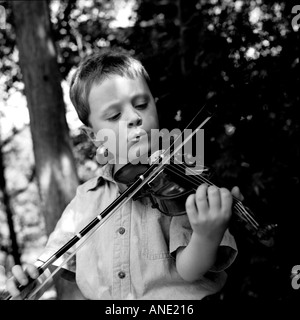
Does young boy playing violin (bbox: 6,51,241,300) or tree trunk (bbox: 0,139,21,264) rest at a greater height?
young boy playing violin (bbox: 6,51,241,300)

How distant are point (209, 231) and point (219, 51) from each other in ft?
3.50

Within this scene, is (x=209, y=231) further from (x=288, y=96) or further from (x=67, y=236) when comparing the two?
(x=288, y=96)

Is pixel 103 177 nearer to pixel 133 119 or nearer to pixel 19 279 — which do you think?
pixel 133 119

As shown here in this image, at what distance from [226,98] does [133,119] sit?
599mm

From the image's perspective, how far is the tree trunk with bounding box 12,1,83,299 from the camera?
2074 millimetres

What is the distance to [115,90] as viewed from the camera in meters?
1.26

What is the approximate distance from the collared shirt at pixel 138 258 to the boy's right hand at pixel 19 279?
148mm

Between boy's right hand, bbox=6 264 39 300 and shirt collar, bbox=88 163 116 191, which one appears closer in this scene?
boy's right hand, bbox=6 264 39 300

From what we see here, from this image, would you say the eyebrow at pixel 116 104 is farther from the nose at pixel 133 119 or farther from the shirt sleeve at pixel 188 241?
the shirt sleeve at pixel 188 241

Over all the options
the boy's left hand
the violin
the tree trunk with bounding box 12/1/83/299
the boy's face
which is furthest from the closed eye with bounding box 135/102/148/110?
the tree trunk with bounding box 12/1/83/299

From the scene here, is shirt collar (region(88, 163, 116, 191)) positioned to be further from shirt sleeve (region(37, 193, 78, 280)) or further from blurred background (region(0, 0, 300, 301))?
blurred background (region(0, 0, 300, 301))

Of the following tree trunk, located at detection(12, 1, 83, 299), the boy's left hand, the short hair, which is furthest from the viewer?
tree trunk, located at detection(12, 1, 83, 299)
